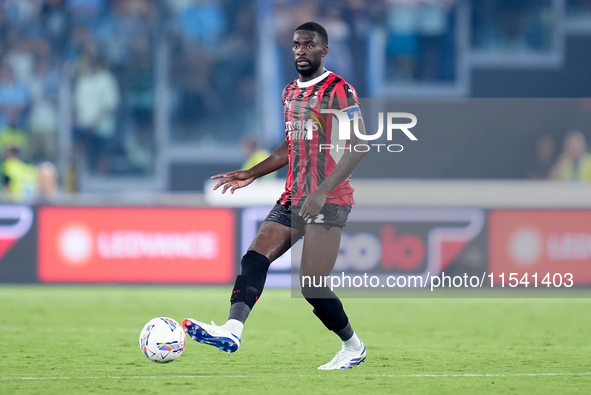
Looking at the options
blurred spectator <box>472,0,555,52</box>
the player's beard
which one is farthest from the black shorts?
blurred spectator <box>472,0,555,52</box>

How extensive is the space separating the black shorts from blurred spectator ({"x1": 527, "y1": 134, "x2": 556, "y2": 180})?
805cm

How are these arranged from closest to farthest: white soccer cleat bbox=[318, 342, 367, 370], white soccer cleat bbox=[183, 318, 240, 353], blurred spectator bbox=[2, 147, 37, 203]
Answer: white soccer cleat bbox=[183, 318, 240, 353]
white soccer cleat bbox=[318, 342, 367, 370]
blurred spectator bbox=[2, 147, 37, 203]

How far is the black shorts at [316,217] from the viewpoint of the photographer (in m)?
5.57

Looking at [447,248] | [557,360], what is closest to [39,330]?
[557,360]

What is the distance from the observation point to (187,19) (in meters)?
15.6

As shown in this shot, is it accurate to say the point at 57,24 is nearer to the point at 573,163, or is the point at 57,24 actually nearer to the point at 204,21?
the point at 204,21

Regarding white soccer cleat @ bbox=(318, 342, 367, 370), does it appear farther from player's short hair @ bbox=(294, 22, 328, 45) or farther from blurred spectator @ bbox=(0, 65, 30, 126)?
blurred spectator @ bbox=(0, 65, 30, 126)

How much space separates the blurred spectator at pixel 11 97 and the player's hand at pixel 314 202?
33.5ft

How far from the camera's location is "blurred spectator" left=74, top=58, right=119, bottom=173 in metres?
14.5

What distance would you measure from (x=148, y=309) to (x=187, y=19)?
715cm

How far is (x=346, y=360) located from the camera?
5.98 meters

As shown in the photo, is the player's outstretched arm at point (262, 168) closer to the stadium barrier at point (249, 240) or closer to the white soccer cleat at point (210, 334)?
the white soccer cleat at point (210, 334)

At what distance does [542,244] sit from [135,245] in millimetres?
4461

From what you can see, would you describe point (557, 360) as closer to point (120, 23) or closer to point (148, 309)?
point (148, 309)
